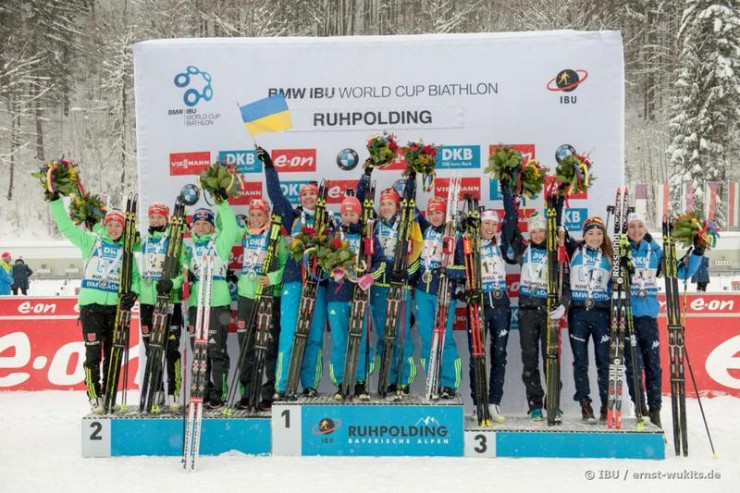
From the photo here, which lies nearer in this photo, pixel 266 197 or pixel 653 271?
pixel 653 271

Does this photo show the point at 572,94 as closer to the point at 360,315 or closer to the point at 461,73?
the point at 461,73

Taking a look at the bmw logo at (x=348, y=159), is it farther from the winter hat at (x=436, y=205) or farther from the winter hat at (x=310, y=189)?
the winter hat at (x=436, y=205)

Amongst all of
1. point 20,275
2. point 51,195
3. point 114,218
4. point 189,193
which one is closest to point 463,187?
point 189,193

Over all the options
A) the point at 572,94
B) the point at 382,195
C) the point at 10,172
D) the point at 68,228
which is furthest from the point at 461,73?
the point at 10,172

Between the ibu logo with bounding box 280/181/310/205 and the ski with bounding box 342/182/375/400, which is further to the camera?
the ibu logo with bounding box 280/181/310/205

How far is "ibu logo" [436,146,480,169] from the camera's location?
21.5ft

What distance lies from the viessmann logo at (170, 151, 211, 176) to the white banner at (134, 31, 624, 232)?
0.01 m

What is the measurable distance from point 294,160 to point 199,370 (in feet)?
7.69

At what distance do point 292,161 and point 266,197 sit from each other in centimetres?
46

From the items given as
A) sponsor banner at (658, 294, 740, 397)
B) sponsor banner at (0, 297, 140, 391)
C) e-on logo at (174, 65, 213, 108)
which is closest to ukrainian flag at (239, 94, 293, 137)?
e-on logo at (174, 65, 213, 108)

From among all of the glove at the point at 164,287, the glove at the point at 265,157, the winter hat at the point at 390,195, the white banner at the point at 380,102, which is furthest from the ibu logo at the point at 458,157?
the glove at the point at 164,287

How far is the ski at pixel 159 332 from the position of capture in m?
5.79

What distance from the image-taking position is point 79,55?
37.5m

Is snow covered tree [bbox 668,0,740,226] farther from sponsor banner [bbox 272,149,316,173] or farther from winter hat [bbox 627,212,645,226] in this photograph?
sponsor banner [bbox 272,149,316,173]
